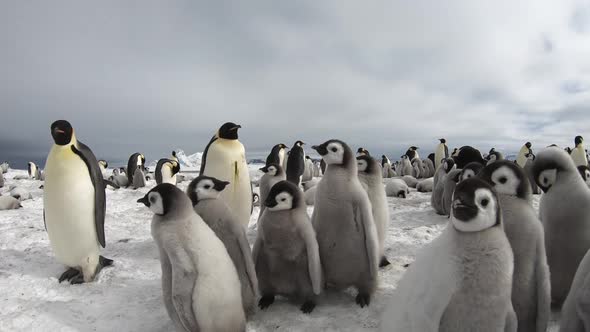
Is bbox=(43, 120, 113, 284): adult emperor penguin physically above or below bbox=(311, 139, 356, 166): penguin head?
below

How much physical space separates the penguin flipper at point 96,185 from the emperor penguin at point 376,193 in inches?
123

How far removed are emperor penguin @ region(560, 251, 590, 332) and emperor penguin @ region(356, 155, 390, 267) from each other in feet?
6.99

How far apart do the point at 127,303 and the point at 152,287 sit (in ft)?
1.27

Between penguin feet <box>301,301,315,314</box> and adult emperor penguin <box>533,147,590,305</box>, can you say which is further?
penguin feet <box>301,301,315,314</box>

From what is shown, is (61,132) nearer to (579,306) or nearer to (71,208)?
(71,208)

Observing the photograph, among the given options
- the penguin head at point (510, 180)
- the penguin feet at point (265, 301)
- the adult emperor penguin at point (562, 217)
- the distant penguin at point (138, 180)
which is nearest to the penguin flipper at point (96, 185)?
the penguin feet at point (265, 301)

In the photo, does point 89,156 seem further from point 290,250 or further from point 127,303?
point 290,250

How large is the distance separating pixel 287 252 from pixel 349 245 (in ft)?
1.96

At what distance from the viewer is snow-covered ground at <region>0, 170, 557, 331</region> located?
9.62ft

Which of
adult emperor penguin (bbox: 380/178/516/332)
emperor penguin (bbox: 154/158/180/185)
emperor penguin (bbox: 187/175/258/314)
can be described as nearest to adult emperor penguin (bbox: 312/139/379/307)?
emperor penguin (bbox: 187/175/258/314)

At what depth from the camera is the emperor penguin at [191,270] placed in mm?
2393

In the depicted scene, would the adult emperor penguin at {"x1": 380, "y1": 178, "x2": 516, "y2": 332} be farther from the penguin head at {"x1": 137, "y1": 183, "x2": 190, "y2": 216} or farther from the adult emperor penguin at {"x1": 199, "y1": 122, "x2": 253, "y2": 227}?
the adult emperor penguin at {"x1": 199, "y1": 122, "x2": 253, "y2": 227}

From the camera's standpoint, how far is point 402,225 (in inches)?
258

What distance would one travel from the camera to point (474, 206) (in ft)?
6.11
